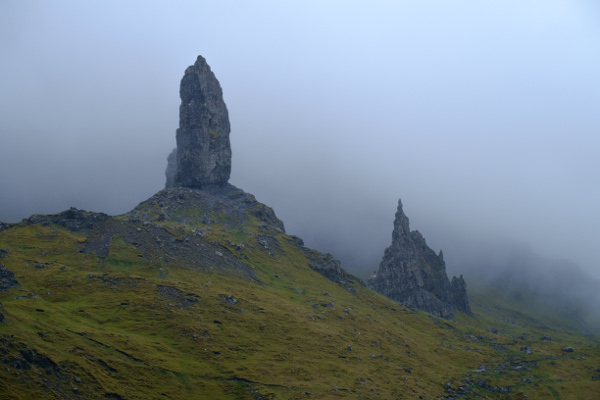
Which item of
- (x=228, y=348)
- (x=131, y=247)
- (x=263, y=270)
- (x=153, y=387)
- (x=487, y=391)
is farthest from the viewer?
(x=263, y=270)

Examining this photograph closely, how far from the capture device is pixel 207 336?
115500mm

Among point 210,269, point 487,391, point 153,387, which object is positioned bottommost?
point 153,387

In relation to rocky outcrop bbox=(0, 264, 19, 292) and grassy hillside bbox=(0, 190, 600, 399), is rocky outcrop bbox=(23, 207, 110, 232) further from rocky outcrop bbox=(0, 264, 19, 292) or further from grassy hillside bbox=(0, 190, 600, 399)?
rocky outcrop bbox=(0, 264, 19, 292)

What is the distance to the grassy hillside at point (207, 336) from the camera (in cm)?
8631

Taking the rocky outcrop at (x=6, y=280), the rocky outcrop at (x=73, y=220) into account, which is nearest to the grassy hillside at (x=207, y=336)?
the rocky outcrop at (x=73, y=220)

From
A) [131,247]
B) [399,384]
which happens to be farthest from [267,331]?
[131,247]

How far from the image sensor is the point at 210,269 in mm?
164500

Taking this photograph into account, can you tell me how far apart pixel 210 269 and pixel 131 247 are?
85.6 ft

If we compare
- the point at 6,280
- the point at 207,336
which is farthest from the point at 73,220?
the point at 207,336

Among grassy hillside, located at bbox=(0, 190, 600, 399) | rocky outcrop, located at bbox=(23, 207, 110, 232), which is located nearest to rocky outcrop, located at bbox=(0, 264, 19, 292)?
grassy hillside, located at bbox=(0, 190, 600, 399)

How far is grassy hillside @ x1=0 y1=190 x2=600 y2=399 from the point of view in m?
86.3

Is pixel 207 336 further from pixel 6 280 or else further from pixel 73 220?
pixel 73 220

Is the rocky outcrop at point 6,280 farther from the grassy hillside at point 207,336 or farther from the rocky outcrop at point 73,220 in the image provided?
the rocky outcrop at point 73,220

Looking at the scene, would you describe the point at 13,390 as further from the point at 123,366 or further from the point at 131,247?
the point at 131,247
